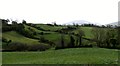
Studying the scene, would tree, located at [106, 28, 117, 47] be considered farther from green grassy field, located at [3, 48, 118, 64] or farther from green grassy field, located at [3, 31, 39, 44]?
green grassy field, located at [3, 48, 118, 64]

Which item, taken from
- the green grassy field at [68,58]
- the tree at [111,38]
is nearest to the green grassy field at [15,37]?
the tree at [111,38]

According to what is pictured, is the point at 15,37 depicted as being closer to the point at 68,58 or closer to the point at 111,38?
the point at 111,38

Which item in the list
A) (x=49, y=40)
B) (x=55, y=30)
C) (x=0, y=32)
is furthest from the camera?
(x=55, y=30)

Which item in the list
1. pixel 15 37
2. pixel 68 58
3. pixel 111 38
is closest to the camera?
pixel 68 58

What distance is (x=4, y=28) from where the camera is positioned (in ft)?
376

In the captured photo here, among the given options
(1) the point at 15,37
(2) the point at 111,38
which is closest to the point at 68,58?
(2) the point at 111,38

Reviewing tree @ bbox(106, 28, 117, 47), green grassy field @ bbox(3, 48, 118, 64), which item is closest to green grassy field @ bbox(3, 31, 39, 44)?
tree @ bbox(106, 28, 117, 47)

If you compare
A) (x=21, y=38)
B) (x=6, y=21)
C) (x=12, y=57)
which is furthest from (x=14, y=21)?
(x=12, y=57)

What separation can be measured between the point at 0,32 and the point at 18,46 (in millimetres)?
37328

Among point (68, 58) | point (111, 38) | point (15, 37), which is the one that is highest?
point (111, 38)

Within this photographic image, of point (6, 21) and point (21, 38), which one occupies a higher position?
point (6, 21)

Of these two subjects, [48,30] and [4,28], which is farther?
[48,30]

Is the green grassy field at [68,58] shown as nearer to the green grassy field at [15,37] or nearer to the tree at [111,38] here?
the tree at [111,38]

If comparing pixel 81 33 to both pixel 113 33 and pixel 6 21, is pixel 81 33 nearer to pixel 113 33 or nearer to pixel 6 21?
pixel 113 33
